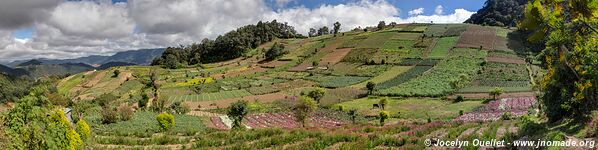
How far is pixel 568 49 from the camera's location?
49.5 ft

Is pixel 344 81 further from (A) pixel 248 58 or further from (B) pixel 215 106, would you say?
(A) pixel 248 58

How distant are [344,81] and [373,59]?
56.6ft

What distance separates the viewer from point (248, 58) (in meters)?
131

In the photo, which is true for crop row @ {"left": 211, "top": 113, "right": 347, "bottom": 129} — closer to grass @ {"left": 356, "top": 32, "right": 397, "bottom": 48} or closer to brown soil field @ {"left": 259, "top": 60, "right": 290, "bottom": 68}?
brown soil field @ {"left": 259, "top": 60, "right": 290, "bottom": 68}

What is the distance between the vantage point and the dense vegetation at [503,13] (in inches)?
5576

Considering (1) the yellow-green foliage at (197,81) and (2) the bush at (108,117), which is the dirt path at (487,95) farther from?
(1) the yellow-green foliage at (197,81)

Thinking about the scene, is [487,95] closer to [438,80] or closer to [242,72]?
[438,80]

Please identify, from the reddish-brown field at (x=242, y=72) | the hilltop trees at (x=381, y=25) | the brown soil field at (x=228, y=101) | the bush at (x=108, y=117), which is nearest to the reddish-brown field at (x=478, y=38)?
the hilltop trees at (x=381, y=25)

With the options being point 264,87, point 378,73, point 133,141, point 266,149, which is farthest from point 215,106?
point 266,149

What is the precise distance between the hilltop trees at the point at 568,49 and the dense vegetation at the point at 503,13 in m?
130

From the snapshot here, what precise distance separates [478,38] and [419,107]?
5855 centimetres

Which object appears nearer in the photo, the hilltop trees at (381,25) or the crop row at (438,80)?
the crop row at (438,80)

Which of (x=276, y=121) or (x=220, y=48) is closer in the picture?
(x=276, y=121)

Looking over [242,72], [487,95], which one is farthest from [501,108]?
[242,72]
